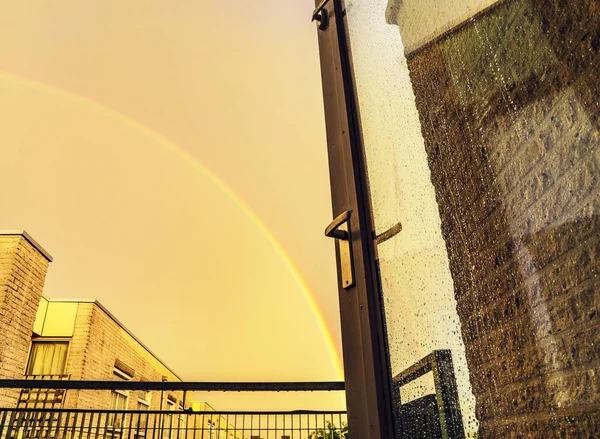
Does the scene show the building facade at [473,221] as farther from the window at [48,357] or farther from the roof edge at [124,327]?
the roof edge at [124,327]

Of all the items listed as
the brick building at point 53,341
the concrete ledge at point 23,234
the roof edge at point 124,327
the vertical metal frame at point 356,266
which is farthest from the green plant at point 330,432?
the roof edge at point 124,327

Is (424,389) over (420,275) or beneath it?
beneath

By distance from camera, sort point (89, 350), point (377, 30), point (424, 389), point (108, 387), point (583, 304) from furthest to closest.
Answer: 1. point (89, 350)
2. point (108, 387)
3. point (377, 30)
4. point (424, 389)
5. point (583, 304)

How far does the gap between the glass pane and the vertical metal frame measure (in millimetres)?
31

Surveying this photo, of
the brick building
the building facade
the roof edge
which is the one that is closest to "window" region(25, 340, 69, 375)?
the brick building

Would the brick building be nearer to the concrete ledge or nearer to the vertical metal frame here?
the concrete ledge

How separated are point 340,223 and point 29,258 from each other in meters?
6.65

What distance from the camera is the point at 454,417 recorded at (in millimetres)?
819

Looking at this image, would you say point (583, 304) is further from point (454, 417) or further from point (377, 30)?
point (377, 30)

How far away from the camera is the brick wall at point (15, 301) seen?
5832mm

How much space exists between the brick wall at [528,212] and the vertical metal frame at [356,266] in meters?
0.24

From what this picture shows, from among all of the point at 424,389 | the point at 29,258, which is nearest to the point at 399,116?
the point at 424,389

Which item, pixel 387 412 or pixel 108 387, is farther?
pixel 108 387

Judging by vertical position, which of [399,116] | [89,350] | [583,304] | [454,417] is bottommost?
[454,417]
